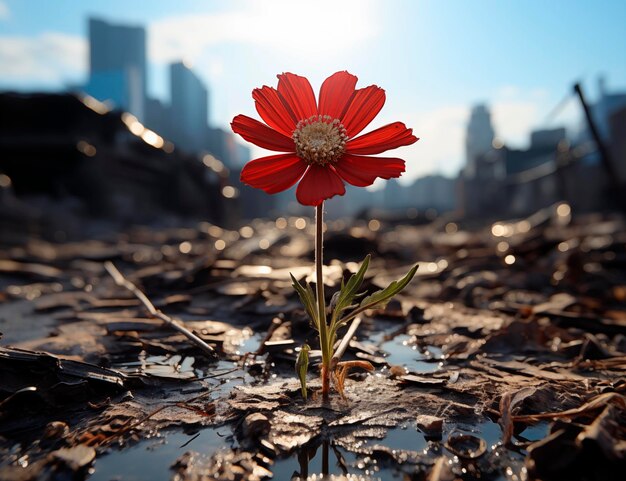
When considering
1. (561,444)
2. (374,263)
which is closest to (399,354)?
(561,444)

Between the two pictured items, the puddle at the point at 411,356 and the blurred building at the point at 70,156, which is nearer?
the puddle at the point at 411,356

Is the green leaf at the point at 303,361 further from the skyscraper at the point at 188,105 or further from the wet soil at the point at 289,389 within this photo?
the skyscraper at the point at 188,105

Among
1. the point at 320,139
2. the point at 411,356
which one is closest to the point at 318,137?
the point at 320,139

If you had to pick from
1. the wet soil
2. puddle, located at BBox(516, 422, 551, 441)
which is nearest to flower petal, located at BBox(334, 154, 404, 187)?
the wet soil

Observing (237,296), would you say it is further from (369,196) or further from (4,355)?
(369,196)

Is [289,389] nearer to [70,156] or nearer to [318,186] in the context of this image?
[318,186]

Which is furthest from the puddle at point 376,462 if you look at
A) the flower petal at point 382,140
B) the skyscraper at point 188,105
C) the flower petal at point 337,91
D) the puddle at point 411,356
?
the skyscraper at point 188,105

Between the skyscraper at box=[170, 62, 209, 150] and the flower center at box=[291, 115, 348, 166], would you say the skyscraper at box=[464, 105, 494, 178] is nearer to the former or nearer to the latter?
the skyscraper at box=[170, 62, 209, 150]

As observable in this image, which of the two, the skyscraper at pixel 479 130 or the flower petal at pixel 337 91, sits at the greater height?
the skyscraper at pixel 479 130

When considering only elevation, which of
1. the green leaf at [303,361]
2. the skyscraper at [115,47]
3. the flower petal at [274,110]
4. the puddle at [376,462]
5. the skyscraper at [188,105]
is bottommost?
the puddle at [376,462]
